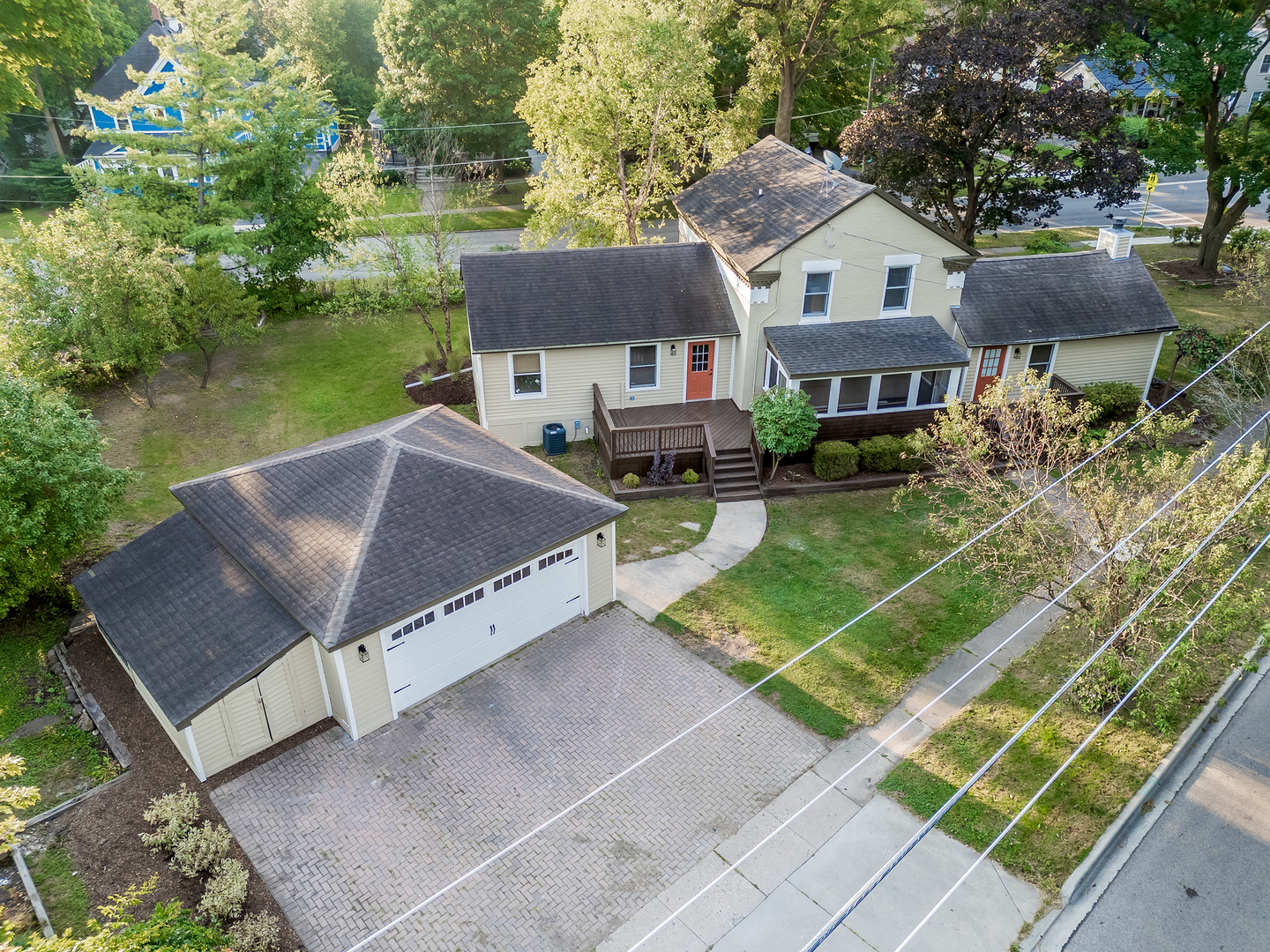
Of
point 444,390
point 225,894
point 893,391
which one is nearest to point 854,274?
point 893,391

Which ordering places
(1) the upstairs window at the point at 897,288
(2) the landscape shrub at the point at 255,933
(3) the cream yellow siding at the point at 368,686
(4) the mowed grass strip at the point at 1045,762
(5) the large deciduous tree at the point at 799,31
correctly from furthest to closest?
(5) the large deciduous tree at the point at 799,31, (1) the upstairs window at the point at 897,288, (3) the cream yellow siding at the point at 368,686, (4) the mowed grass strip at the point at 1045,762, (2) the landscape shrub at the point at 255,933

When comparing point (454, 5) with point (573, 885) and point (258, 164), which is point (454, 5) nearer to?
point (258, 164)

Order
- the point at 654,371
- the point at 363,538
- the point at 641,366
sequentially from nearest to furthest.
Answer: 1. the point at 363,538
2. the point at 641,366
3. the point at 654,371

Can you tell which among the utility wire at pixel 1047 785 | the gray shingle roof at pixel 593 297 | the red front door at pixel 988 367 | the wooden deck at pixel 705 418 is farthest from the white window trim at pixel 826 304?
the utility wire at pixel 1047 785

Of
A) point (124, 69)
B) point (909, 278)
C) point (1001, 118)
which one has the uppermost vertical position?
point (124, 69)

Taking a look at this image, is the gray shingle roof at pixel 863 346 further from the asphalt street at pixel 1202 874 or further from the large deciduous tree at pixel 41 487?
the large deciduous tree at pixel 41 487

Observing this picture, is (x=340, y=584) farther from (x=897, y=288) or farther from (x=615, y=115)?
(x=615, y=115)

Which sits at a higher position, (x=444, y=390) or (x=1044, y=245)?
(x=1044, y=245)
